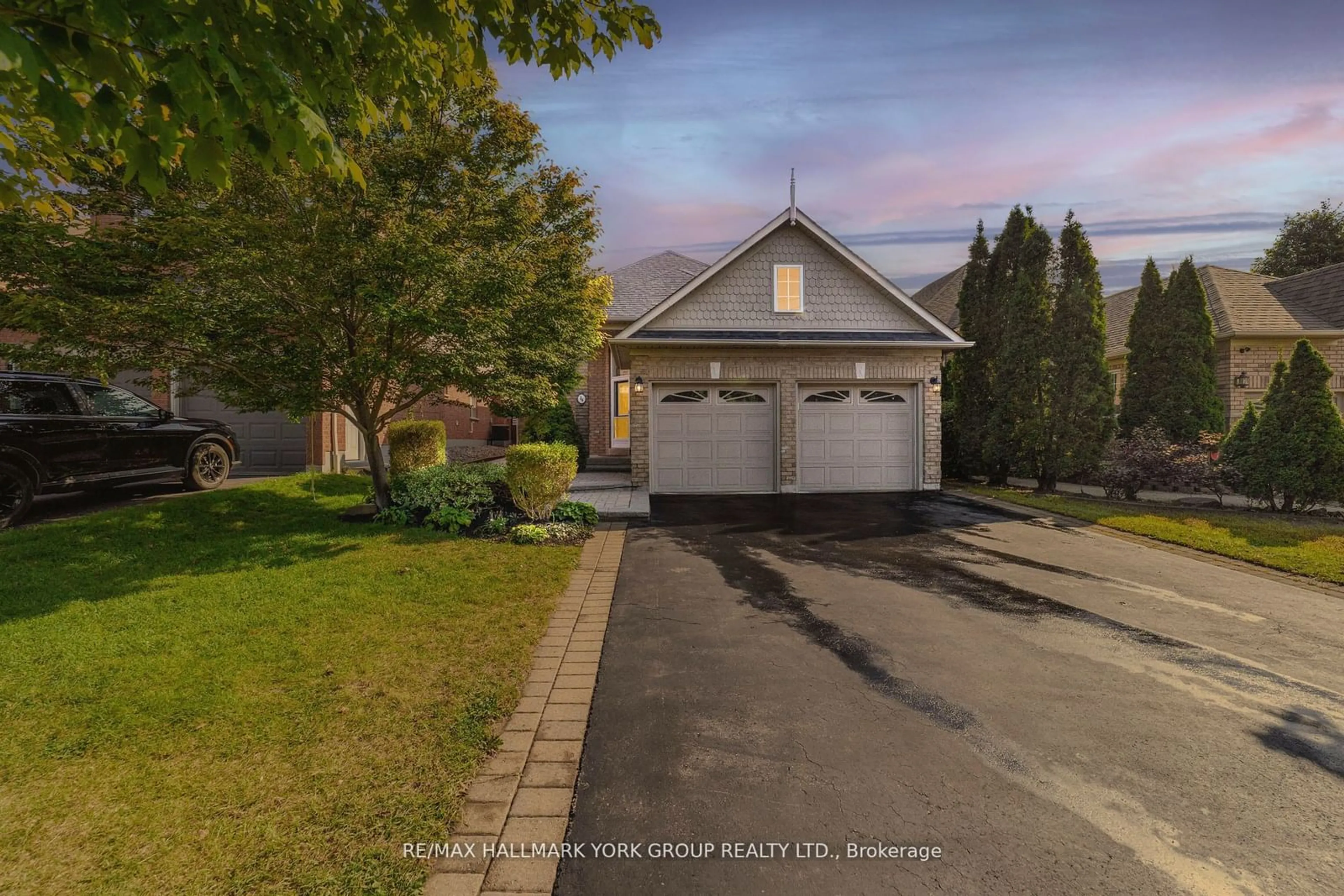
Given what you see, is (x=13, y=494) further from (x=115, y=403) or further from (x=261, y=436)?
(x=261, y=436)

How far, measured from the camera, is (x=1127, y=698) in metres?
3.52

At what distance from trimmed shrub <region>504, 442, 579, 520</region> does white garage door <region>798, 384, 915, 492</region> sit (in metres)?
6.53

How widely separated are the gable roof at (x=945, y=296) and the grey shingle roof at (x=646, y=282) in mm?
8750

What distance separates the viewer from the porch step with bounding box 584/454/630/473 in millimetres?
16656

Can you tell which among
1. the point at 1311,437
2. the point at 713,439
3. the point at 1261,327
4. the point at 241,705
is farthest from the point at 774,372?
the point at 1261,327

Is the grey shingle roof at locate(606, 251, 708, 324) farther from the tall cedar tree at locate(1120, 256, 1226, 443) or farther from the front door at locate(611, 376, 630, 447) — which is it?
the tall cedar tree at locate(1120, 256, 1226, 443)

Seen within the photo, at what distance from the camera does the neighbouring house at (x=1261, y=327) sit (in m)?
15.5

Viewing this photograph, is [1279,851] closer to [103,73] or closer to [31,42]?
[103,73]

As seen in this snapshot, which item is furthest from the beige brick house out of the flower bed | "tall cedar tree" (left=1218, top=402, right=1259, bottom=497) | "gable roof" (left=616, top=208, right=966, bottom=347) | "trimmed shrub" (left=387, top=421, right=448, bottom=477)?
"trimmed shrub" (left=387, top=421, right=448, bottom=477)

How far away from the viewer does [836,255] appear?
1332cm

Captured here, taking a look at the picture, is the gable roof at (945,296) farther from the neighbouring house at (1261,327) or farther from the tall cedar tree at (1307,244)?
the tall cedar tree at (1307,244)

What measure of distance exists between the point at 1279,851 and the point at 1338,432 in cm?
1117

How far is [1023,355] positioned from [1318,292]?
12.6 metres

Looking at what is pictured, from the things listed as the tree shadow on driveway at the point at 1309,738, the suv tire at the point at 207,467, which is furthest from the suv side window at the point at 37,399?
the tree shadow on driveway at the point at 1309,738
